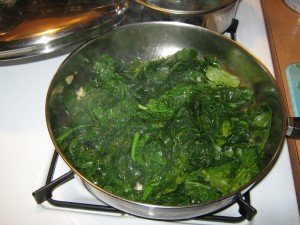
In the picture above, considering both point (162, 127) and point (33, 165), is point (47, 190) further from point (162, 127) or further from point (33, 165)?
point (162, 127)

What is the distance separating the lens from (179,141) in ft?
3.48

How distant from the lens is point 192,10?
121 cm

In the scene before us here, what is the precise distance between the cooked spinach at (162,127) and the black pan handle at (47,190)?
6 cm

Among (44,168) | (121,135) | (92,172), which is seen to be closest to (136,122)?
→ (121,135)

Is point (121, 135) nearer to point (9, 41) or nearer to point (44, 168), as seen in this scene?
point (44, 168)

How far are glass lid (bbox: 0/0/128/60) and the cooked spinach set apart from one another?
103 millimetres

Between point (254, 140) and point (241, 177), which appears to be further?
point (254, 140)

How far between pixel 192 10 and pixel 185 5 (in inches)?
1.5

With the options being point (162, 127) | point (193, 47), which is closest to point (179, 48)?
point (193, 47)

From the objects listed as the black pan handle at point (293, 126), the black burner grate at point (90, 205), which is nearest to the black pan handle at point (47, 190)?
the black burner grate at point (90, 205)

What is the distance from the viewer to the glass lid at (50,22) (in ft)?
3.59

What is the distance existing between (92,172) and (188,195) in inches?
11.8

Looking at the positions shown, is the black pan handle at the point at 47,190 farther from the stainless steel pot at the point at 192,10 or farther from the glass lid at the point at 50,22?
the stainless steel pot at the point at 192,10

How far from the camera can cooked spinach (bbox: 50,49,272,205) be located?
0.99 metres
